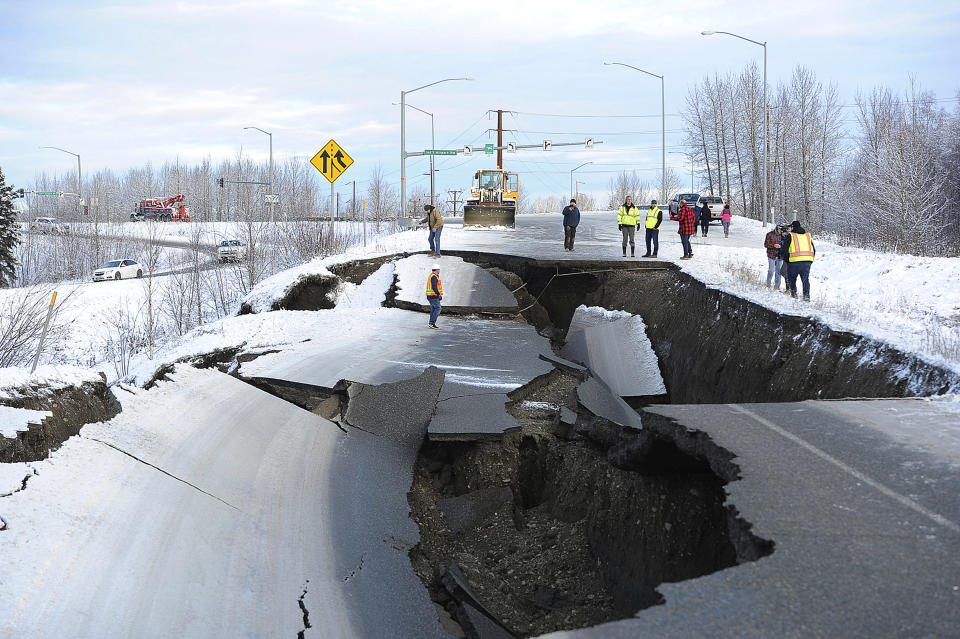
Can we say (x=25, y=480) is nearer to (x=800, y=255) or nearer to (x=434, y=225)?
(x=800, y=255)

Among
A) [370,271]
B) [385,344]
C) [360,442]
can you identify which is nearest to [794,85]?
[370,271]

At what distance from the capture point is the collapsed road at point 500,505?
380 centimetres

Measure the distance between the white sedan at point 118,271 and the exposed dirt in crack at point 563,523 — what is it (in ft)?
149

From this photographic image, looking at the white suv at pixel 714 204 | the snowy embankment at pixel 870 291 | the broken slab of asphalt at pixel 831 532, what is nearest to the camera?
the broken slab of asphalt at pixel 831 532

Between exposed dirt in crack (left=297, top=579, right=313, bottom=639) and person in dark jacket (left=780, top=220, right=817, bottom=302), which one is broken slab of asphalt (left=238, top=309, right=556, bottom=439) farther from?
person in dark jacket (left=780, top=220, right=817, bottom=302)

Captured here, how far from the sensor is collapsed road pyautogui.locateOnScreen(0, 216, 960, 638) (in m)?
3.80

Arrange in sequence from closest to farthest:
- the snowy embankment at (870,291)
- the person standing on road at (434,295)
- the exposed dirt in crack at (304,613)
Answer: the exposed dirt in crack at (304,613) < the snowy embankment at (870,291) < the person standing on road at (434,295)

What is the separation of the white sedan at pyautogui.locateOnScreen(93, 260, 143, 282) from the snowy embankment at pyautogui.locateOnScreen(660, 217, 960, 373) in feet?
119

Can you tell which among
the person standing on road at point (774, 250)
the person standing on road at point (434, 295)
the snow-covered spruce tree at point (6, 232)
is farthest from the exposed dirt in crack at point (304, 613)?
the snow-covered spruce tree at point (6, 232)

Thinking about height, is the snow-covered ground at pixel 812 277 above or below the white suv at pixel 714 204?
below

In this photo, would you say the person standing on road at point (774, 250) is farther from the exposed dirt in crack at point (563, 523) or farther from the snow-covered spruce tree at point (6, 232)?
the snow-covered spruce tree at point (6, 232)

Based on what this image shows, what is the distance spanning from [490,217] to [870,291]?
18.6 metres

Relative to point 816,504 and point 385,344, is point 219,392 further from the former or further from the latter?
point 816,504

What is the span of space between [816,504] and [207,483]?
15.6 ft
